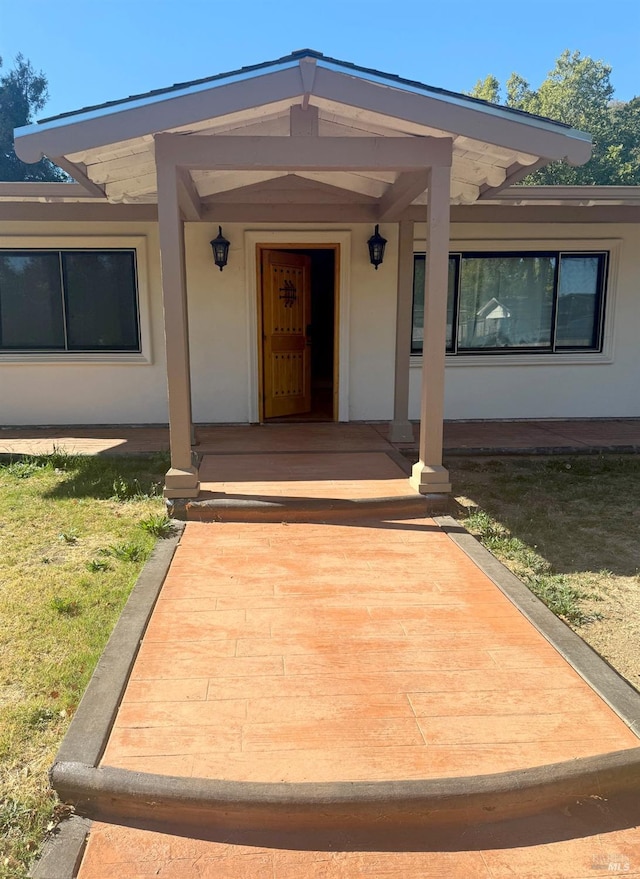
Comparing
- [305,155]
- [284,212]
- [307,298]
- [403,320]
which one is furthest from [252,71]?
[307,298]

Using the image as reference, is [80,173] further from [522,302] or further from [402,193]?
[522,302]

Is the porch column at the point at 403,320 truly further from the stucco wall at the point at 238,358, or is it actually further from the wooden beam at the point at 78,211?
the wooden beam at the point at 78,211

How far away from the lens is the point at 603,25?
141 feet

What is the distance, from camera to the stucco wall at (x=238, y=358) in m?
7.30

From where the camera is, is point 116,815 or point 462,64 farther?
point 462,64

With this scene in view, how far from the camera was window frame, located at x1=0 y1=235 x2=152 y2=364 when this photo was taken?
7.24 m

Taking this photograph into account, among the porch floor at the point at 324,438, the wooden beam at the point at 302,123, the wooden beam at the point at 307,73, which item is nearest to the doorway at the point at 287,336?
the porch floor at the point at 324,438

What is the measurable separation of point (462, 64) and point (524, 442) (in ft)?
153

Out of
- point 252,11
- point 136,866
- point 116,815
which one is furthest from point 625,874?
point 252,11

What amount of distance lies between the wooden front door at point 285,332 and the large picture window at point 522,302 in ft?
4.88

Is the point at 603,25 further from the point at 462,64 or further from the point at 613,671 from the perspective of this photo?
the point at 613,671

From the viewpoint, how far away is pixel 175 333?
4281 millimetres

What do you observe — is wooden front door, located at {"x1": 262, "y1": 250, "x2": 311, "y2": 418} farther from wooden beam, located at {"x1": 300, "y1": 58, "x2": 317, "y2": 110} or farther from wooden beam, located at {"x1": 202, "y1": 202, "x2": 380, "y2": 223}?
wooden beam, located at {"x1": 300, "y1": 58, "x2": 317, "y2": 110}

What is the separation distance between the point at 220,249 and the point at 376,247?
5.96ft
